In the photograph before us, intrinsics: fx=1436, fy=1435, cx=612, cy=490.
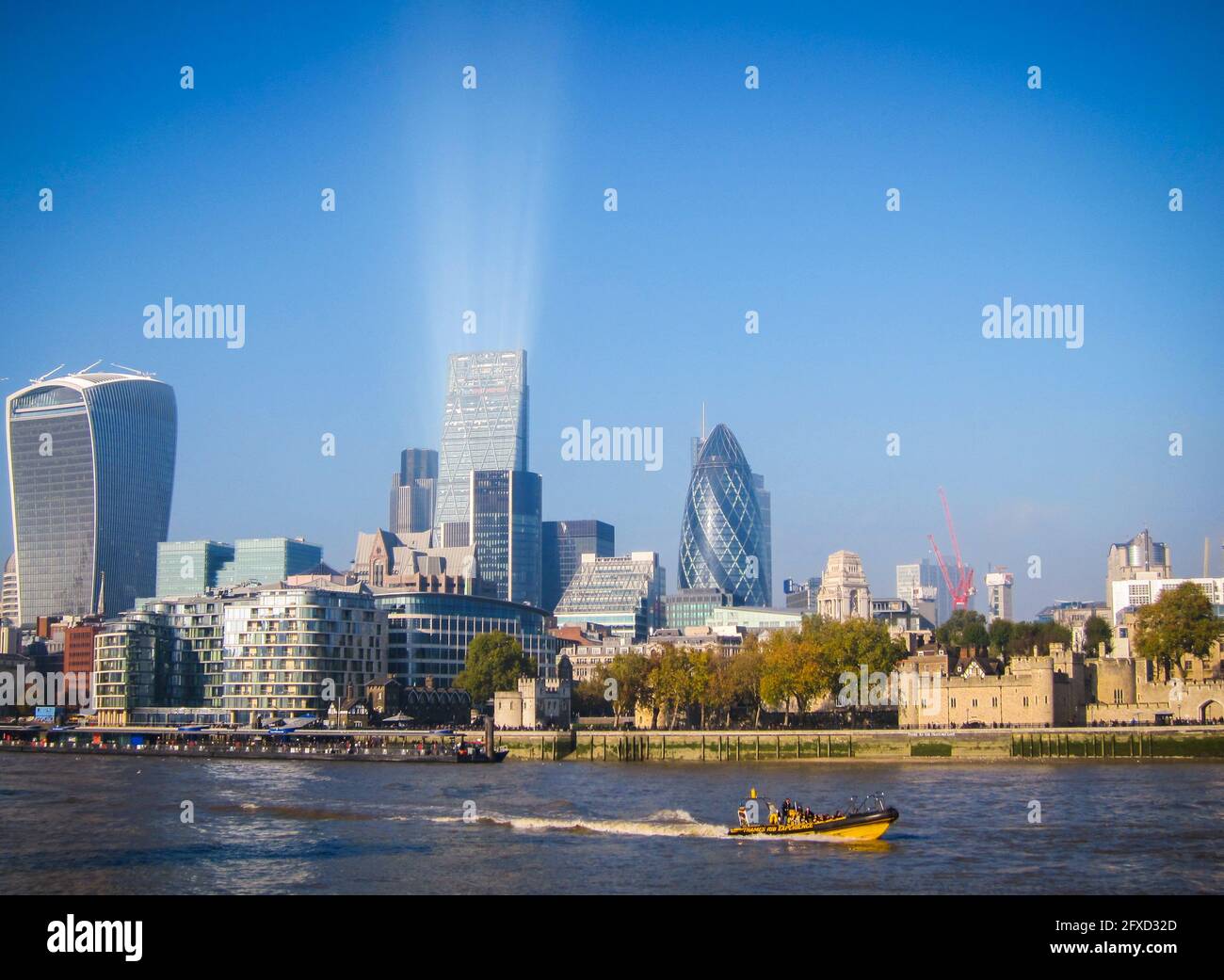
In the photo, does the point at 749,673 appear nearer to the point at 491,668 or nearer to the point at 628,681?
the point at 628,681

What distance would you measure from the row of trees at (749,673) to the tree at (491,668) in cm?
1350

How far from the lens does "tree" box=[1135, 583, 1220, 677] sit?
126 meters

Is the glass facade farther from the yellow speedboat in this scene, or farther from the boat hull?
the boat hull

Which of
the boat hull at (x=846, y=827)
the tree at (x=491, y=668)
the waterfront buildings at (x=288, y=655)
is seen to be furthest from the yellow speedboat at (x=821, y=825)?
the waterfront buildings at (x=288, y=655)

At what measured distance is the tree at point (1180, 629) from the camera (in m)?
126

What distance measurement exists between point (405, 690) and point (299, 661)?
1255 cm

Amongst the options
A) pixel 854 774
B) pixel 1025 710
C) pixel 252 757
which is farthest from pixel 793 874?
pixel 252 757

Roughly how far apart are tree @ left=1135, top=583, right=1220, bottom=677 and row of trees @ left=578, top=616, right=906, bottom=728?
2291 cm

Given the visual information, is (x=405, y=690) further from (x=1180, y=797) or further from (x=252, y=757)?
(x=1180, y=797)

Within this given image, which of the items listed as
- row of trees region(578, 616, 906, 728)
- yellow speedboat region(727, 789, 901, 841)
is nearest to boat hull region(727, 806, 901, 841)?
yellow speedboat region(727, 789, 901, 841)

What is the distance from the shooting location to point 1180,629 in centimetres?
12569

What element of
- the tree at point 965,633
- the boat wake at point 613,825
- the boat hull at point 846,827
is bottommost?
the boat wake at point 613,825

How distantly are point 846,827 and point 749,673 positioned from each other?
78.0 metres

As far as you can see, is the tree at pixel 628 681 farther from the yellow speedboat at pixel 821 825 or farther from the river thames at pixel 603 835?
the yellow speedboat at pixel 821 825
